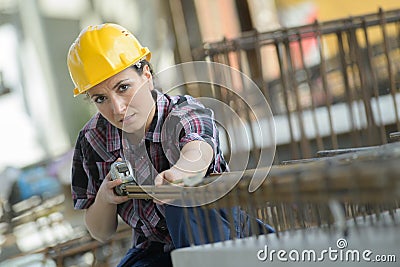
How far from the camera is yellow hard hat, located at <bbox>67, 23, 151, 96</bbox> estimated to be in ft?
6.66

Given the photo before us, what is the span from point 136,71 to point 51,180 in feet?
14.4

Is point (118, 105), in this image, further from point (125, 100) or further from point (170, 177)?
point (170, 177)

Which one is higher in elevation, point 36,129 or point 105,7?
point 105,7

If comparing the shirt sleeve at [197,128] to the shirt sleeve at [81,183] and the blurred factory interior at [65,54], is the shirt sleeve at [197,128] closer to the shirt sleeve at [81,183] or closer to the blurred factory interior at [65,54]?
the shirt sleeve at [81,183]

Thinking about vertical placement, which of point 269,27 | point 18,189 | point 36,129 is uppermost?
point 269,27

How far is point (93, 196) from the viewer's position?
2.24 m

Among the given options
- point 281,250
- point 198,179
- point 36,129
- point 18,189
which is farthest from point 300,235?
point 36,129

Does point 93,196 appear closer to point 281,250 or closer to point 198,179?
point 198,179

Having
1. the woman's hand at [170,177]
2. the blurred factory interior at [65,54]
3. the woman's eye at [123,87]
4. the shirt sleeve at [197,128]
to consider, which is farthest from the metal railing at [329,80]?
the woman's hand at [170,177]

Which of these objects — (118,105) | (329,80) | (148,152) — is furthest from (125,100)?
(329,80)

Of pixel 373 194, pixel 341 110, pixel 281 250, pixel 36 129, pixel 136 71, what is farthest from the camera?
pixel 36 129

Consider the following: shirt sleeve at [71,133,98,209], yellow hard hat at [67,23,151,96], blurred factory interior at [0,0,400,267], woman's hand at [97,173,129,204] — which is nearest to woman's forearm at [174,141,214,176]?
woman's hand at [97,173,129,204]

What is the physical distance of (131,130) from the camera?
209 centimetres

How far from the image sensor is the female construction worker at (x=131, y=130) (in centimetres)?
203
